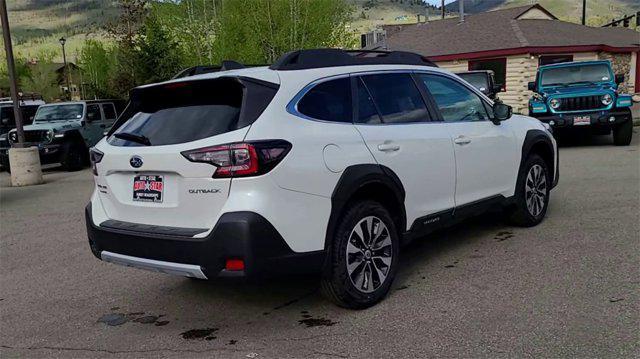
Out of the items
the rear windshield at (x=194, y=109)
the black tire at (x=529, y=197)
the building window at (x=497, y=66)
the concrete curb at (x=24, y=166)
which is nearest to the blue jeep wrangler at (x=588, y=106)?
the black tire at (x=529, y=197)

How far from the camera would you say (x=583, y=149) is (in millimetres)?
12914

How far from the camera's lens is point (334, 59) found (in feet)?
14.0

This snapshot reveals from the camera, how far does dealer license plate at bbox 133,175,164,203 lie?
12.2 feet

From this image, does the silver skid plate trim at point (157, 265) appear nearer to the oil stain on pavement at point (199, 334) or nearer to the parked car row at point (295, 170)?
the parked car row at point (295, 170)

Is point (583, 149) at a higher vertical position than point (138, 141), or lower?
lower

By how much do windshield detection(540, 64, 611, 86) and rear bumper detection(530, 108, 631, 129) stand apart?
110 cm

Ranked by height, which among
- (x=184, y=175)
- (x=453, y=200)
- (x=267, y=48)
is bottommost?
(x=453, y=200)

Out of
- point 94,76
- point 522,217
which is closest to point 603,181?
point 522,217

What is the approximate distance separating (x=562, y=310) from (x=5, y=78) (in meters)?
98.6

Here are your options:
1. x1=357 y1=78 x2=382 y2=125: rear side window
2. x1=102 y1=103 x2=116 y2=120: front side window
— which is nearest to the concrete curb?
x1=102 y1=103 x2=116 y2=120: front side window

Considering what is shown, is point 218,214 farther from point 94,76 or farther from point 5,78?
point 5,78

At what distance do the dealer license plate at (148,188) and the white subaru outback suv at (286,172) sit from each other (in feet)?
0.03

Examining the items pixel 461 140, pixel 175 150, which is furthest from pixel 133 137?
pixel 461 140

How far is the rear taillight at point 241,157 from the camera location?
3410 mm
